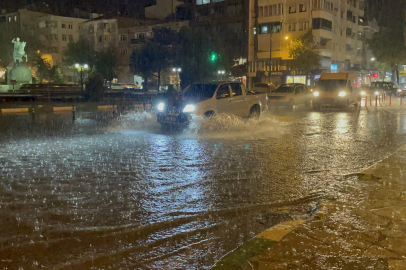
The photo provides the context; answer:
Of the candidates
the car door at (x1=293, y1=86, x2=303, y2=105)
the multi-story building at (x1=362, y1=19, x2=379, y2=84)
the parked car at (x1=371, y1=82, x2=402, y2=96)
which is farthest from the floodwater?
the multi-story building at (x1=362, y1=19, x2=379, y2=84)

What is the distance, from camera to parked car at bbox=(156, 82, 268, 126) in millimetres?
13648

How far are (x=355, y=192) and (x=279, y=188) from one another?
1248mm

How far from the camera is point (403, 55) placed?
58438 millimetres

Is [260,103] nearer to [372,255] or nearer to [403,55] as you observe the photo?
[372,255]

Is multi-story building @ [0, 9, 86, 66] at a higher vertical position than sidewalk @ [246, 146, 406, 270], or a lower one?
higher

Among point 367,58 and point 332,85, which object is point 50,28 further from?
point 332,85

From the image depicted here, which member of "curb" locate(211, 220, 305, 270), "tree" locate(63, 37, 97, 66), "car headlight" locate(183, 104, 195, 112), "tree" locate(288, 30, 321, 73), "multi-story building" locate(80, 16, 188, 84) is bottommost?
"curb" locate(211, 220, 305, 270)

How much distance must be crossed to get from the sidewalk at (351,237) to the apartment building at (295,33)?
46719 mm

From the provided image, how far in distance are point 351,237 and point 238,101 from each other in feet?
37.2

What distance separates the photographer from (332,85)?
25.0 m

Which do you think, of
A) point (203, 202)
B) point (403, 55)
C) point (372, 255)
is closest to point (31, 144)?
point (203, 202)

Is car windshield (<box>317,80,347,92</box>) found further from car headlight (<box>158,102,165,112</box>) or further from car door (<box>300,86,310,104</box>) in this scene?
car headlight (<box>158,102,165,112</box>)

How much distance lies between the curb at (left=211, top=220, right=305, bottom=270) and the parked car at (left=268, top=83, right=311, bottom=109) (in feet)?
70.5

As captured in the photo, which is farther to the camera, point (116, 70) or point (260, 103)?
point (116, 70)
